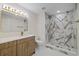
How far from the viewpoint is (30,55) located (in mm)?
1844

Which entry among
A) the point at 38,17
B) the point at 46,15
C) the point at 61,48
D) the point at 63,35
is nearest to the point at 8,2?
the point at 38,17

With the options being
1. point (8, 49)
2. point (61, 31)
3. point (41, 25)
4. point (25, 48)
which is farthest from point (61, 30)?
point (8, 49)

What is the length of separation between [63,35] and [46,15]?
507 millimetres

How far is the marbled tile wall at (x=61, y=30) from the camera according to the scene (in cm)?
178

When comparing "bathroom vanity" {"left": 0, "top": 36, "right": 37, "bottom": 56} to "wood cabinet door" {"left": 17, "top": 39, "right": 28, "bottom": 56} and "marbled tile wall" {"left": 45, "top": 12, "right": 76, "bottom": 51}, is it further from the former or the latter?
"marbled tile wall" {"left": 45, "top": 12, "right": 76, "bottom": 51}

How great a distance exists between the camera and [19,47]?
1835mm

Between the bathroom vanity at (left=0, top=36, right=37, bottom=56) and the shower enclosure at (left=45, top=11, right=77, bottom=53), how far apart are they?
36 centimetres

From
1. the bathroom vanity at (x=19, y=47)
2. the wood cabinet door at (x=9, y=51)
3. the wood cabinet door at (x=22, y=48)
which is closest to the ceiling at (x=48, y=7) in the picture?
the bathroom vanity at (x=19, y=47)

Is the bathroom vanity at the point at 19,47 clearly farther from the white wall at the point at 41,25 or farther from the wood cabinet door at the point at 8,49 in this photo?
the white wall at the point at 41,25

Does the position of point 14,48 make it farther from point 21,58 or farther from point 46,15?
point 46,15

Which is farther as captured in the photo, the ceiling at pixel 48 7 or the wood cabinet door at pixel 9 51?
the ceiling at pixel 48 7

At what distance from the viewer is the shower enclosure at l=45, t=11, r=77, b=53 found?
1.78 meters

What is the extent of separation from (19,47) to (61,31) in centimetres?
86

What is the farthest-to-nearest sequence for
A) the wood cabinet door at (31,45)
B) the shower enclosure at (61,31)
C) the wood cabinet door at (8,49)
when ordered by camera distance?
1. the wood cabinet door at (31,45)
2. the shower enclosure at (61,31)
3. the wood cabinet door at (8,49)
